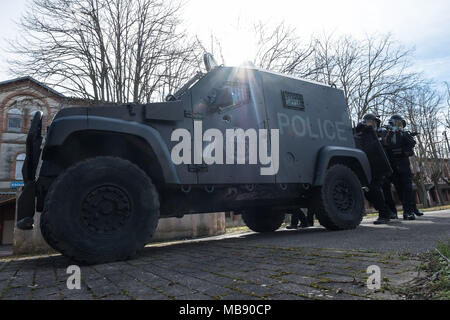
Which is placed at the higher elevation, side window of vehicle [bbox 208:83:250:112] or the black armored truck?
side window of vehicle [bbox 208:83:250:112]

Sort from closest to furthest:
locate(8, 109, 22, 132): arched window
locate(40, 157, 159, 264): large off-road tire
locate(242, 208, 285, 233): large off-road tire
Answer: locate(40, 157, 159, 264): large off-road tire → locate(242, 208, 285, 233): large off-road tire → locate(8, 109, 22, 132): arched window

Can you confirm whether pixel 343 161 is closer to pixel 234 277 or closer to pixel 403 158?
pixel 403 158

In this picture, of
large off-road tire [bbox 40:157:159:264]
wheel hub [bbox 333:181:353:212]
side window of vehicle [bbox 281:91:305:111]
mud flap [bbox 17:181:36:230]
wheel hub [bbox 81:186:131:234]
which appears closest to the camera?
large off-road tire [bbox 40:157:159:264]

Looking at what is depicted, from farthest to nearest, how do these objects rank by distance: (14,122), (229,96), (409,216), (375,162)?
1. (14,122)
2. (409,216)
3. (375,162)
4. (229,96)

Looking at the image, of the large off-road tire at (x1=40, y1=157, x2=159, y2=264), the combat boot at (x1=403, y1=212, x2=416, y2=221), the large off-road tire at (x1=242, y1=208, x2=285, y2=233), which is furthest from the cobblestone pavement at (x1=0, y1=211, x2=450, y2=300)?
the combat boot at (x1=403, y1=212, x2=416, y2=221)

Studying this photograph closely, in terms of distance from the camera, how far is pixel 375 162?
5656 millimetres

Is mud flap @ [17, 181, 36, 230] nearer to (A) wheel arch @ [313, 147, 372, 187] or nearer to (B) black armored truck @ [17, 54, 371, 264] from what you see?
(B) black armored truck @ [17, 54, 371, 264]

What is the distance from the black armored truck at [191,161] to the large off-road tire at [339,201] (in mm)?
17

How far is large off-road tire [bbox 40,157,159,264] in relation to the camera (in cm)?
252

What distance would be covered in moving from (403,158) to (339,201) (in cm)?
270

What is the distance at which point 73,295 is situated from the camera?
5.44 ft

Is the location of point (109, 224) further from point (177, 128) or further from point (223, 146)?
point (223, 146)

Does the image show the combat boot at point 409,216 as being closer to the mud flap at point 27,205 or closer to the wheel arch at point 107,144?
the wheel arch at point 107,144

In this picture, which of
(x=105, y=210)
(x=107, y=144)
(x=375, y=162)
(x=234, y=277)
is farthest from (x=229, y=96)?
(x=375, y=162)
